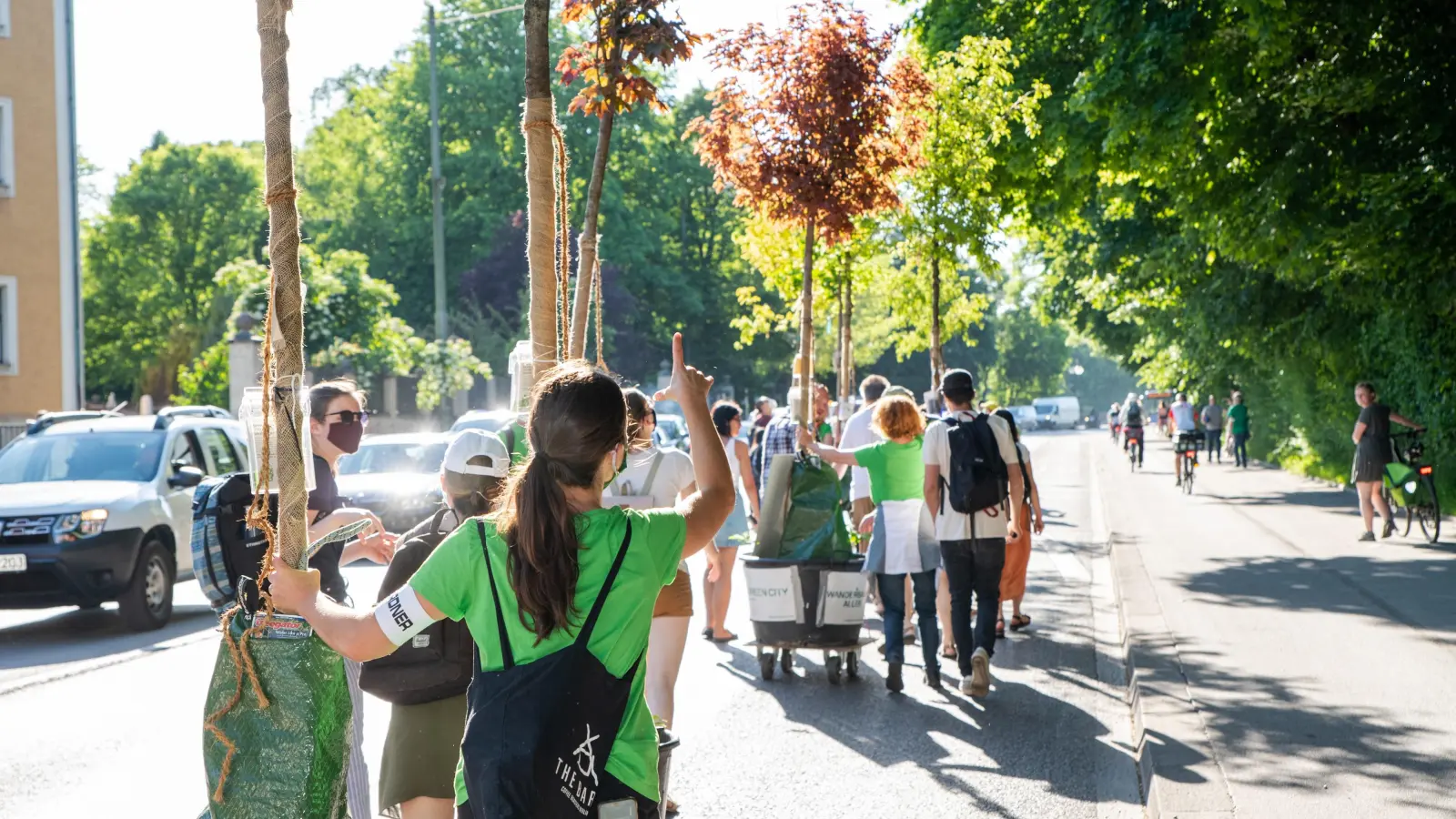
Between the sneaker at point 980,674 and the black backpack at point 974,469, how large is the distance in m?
0.89

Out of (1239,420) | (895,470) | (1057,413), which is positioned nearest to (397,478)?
(895,470)

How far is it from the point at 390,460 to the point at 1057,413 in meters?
92.4

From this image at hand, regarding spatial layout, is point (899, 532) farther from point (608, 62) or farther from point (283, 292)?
point (283, 292)

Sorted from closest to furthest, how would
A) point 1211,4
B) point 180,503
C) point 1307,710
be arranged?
point 1307,710 < point 180,503 < point 1211,4

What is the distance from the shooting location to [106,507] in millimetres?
12672

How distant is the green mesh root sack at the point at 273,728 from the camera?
341 centimetres

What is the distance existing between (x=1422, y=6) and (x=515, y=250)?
38466mm

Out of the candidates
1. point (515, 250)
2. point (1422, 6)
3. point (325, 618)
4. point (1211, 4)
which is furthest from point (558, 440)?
point (515, 250)

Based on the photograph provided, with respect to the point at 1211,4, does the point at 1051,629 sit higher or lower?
lower

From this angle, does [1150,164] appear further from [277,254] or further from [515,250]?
[515,250]

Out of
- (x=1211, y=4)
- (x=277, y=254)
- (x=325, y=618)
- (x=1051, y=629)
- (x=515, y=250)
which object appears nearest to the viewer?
(x=325, y=618)

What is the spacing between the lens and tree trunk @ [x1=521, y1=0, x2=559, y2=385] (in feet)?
15.9

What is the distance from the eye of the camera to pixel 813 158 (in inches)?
481

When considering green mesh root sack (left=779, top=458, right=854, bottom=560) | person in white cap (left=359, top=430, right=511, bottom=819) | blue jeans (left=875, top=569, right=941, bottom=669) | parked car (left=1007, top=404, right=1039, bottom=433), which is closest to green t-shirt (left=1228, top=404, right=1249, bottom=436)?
green mesh root sack (left=779, top=458, right=854, bottom=560)
